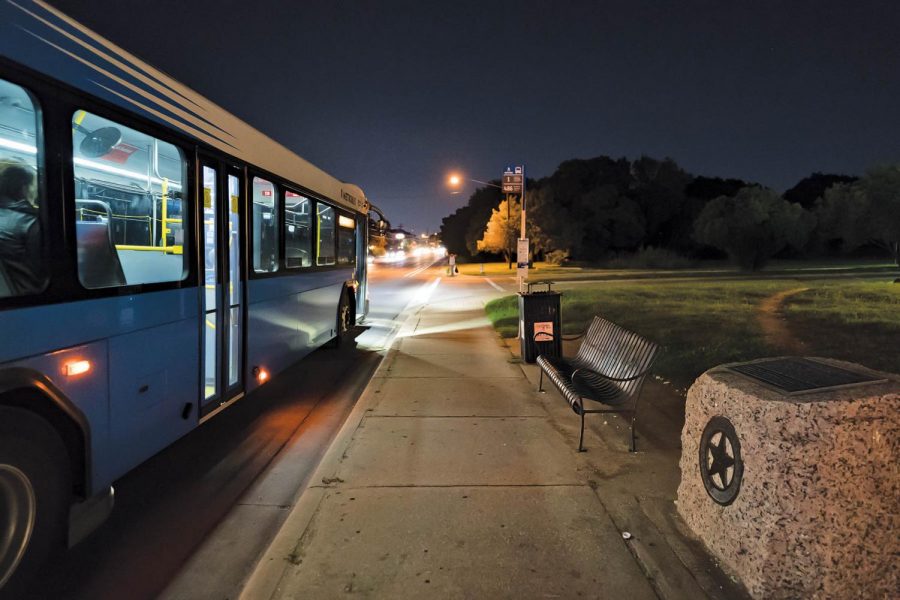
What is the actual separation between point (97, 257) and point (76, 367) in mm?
736

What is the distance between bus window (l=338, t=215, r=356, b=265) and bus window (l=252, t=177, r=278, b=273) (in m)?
3.75

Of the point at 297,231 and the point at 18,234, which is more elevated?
the point at 297,231

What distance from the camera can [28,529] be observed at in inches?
124

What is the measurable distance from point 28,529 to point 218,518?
4.72 ft

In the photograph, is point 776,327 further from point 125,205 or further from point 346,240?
point 125,205

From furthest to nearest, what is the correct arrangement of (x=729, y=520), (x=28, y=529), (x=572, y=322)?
(x=572, y=322)
(x=729, y=520)
(x=28, y=529)

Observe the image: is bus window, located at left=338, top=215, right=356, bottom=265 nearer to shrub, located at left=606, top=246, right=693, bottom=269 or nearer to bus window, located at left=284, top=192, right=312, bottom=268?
bus window, located at left=284, top=192, right=312, bottom=268

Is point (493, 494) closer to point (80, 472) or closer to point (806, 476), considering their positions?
point (806, 476)

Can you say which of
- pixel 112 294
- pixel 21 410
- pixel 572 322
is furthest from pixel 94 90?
pixel 572 322

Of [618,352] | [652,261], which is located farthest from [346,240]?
[652,261]

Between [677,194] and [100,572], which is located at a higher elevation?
[677,194]

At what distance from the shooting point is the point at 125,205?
424 centimetres

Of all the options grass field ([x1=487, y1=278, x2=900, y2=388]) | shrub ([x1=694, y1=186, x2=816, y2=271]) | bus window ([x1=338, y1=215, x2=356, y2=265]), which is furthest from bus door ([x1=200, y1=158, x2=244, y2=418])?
shrub ([x1=694, y1=186, x2=816, y2=271])

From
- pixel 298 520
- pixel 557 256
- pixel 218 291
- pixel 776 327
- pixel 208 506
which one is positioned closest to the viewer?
pixel 298 520
